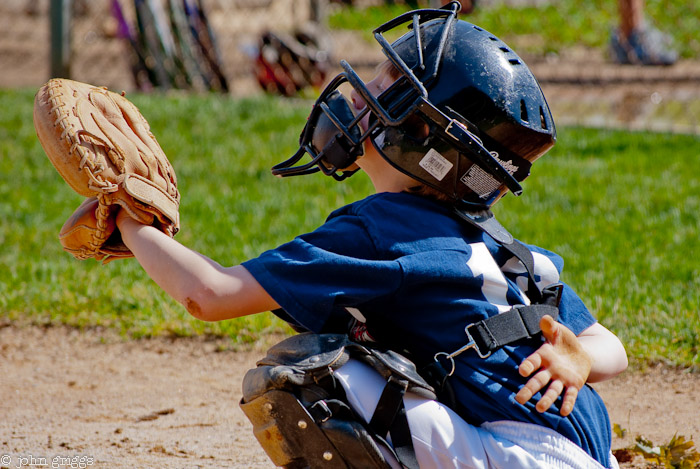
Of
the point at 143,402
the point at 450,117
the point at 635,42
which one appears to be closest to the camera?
the point at 450,117

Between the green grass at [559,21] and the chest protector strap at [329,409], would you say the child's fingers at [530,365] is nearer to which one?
the chest protector strap at [329,409]

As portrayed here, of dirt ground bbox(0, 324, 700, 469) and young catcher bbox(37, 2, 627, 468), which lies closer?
young catcher bbox(37, 2, 627, 468)

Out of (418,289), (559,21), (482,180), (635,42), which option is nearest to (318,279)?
(418,289)

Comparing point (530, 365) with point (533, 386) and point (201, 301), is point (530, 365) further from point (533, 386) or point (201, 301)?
point (201, 301)

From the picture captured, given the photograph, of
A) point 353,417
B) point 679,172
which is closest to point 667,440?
point 353,417

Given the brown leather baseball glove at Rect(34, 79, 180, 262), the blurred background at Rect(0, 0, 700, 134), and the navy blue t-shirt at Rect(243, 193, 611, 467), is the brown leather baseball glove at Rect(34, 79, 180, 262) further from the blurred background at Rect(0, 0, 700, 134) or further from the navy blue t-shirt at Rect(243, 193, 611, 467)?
the blurred background at Rect(0, 0, 700, 134)

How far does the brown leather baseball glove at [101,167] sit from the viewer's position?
2180mm

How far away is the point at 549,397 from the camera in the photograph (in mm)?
1993

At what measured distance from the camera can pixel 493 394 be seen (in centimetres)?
206

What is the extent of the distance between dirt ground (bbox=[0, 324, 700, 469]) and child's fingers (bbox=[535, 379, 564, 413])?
0.89m

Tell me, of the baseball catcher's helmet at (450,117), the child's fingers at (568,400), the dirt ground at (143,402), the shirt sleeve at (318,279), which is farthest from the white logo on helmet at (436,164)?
the dirt ground at (143,402)

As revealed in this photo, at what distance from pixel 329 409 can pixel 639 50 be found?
8.31 meters

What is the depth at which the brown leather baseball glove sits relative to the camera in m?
2.18

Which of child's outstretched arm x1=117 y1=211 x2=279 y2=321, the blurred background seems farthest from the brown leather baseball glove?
the blurred background
